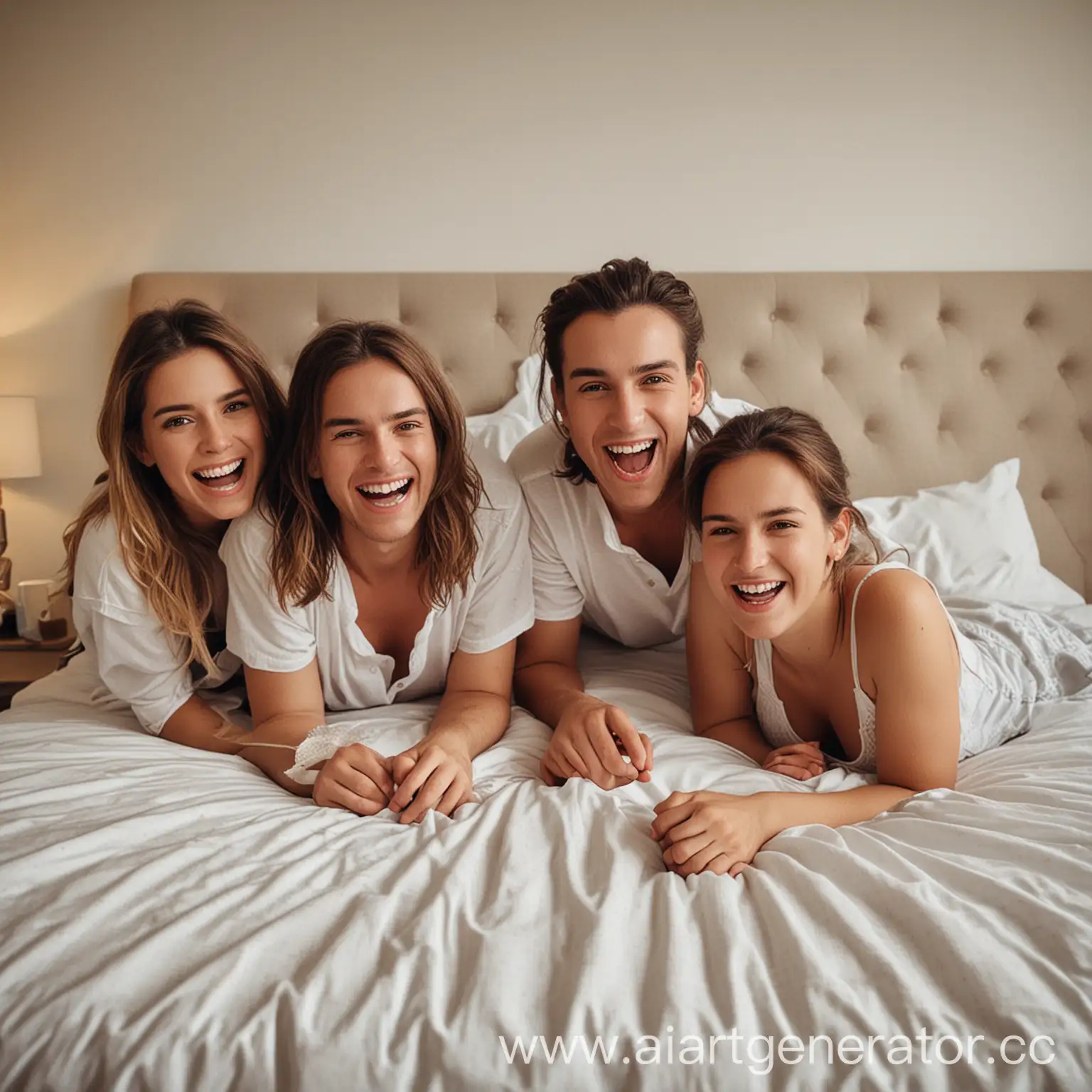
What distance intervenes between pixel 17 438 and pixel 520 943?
261 centimetres

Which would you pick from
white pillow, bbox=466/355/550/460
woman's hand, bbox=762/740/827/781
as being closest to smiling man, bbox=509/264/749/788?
woman's hand, bbox=762/740/827/781

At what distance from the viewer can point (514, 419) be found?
254cm

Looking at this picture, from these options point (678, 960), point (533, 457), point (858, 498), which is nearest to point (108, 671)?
point (533, 457)

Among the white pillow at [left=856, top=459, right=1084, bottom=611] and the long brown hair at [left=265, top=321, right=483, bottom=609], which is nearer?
the long brown hair at [left=265, top=321, right=483, bottom=609]

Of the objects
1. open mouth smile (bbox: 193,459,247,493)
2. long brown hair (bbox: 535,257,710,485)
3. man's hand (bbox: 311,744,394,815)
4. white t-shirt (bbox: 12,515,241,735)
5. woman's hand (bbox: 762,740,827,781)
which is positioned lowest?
woman's hand (bbox: 762,740,827,781)

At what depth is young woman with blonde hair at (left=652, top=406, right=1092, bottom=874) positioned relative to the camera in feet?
3.93

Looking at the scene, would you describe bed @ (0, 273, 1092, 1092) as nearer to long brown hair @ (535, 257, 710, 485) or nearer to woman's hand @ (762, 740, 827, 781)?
woman's hand @ (762, 740, 827, 781)

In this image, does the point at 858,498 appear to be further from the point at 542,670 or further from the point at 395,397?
the point at 395,397

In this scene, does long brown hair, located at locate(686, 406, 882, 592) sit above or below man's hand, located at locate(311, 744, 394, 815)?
above

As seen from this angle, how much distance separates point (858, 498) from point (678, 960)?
217cm

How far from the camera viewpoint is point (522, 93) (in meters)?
2.84

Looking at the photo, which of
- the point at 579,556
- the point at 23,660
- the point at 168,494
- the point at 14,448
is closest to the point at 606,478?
the point at 579,556

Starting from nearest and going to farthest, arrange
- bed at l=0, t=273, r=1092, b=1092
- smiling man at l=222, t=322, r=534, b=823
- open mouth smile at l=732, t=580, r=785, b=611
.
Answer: bed at l=0, t=273, r=1092, b=1092 < open mouth smile at l=732, t=580, r=785, b=611 < smiling man at l=222, t=322, r=534, b=823

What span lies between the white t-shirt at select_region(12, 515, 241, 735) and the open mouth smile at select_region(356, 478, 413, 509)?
18.1 inches
